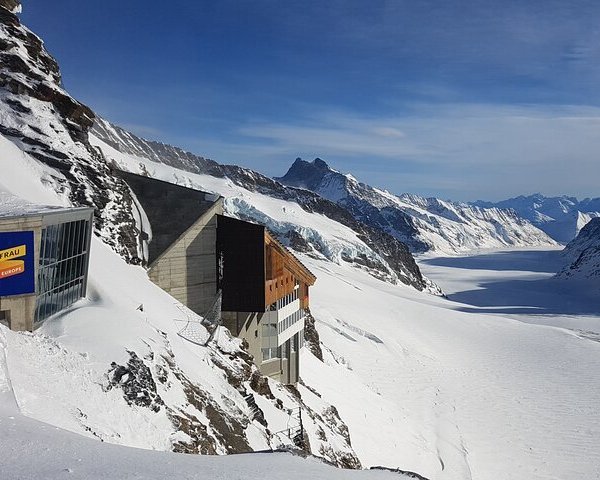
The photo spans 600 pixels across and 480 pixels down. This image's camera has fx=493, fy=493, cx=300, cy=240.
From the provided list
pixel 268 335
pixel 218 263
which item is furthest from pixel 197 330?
pixel 268 335

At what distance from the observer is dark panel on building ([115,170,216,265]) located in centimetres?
2622

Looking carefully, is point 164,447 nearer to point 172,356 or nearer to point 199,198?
point 172,356

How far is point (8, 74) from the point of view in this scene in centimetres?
2397


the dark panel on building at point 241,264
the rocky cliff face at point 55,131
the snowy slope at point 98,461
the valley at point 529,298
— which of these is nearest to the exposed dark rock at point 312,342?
the dark panel on building at point 241,264

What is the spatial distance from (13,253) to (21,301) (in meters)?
1.29

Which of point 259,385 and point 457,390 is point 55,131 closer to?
point 259,385

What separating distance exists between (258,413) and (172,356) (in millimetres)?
4587

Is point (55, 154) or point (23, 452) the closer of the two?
point (23, 452)

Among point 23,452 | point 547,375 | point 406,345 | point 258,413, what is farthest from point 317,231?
point 23,452

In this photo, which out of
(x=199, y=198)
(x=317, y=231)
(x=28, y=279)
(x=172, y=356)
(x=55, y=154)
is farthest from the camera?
(x=317, y=231)

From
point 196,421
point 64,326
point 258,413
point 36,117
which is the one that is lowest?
point 258,413

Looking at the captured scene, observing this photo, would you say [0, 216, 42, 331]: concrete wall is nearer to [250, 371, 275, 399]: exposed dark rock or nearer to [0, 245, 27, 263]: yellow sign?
[0, 245, 27, 263]: yellow sign

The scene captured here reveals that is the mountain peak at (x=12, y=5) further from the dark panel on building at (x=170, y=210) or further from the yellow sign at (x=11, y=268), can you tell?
the yellow sign at (x=11, y=268)

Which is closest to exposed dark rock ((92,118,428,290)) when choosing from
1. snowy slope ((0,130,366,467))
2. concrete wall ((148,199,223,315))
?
concrete wall ((148,199,223,315))
